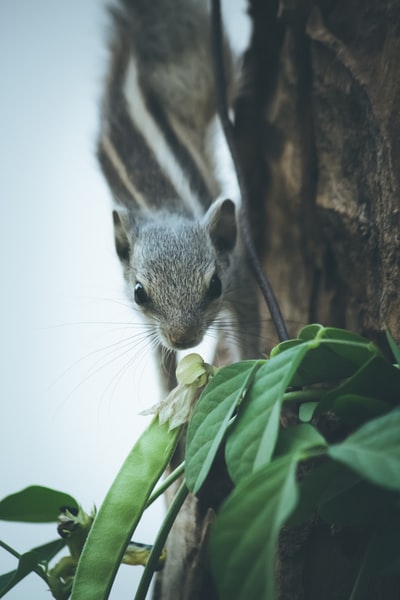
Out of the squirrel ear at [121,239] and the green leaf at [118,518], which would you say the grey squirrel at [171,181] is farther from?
the green leaf at [118,518]

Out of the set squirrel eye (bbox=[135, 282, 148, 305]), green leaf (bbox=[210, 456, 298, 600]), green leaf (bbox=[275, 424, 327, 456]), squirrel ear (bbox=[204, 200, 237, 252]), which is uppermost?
green leaf (bbox=[210, 456, 298, 600])

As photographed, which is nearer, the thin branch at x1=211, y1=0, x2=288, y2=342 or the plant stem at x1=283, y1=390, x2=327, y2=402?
the plant stem at x1=283, y1=390, x2=327, y2=402

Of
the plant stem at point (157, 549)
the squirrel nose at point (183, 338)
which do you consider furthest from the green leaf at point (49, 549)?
the squirrel nose at point (183, 338)

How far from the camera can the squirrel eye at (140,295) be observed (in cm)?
135

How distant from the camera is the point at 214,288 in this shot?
4.45 feet

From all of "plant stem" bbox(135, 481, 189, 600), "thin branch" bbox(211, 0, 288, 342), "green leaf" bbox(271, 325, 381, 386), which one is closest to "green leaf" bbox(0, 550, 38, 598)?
"plant stem" bbox(135, 481, 189, 600)

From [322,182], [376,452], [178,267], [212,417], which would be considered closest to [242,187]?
[322,182]

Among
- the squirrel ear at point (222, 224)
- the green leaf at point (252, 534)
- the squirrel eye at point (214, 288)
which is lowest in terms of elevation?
the squirrel eye at point (214, 288)

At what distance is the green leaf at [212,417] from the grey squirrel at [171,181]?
612mm

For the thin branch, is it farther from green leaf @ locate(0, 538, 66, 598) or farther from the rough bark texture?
green leaf @ locate(0, 538, 66, 598)

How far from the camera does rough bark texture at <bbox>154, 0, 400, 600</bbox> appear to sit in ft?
2.54

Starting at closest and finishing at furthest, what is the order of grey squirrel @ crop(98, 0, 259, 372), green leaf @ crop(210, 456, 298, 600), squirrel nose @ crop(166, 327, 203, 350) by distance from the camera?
1. green leaf @ crop(210, 456, 298, 600)
2. squirrel nose @ crop(166, 327, 203, 350)
3. grey squirrel @ crop(98, 0, 259, 372)

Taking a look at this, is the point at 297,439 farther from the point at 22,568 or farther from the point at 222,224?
the point at 222,224

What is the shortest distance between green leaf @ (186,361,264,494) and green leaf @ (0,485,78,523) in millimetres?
231
